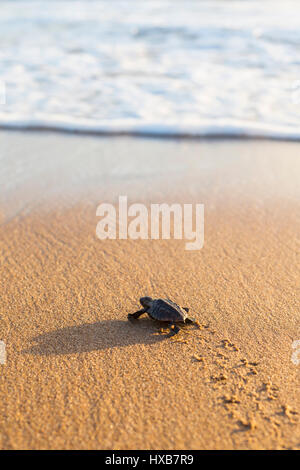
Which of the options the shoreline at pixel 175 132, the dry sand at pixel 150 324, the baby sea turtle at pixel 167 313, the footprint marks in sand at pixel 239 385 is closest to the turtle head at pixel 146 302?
the baby sea turtle at pixel 167 313

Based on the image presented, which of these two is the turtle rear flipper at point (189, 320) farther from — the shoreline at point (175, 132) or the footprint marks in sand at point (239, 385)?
the shoreline at point (175, 132)

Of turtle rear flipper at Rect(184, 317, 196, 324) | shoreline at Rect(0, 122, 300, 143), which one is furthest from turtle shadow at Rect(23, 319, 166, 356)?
shoreline at Rect(0, 122, 300, 143)

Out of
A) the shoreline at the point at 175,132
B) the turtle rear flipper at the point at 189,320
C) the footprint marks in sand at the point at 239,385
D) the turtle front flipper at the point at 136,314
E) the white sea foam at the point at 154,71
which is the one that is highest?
the white sea foam at the point at 154,71

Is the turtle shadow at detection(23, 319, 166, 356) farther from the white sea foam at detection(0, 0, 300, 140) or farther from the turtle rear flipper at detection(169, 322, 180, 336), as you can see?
the white sea foam at detection(0, 0, 300, 140)

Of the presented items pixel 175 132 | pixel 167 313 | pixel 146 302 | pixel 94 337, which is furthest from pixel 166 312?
pixel 175 132

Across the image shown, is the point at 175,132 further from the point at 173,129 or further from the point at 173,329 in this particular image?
the point at 173,329

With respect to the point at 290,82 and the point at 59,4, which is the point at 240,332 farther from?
the point at 59,4
